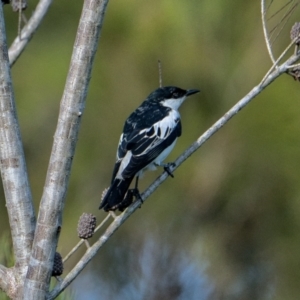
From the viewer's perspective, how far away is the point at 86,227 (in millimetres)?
2166

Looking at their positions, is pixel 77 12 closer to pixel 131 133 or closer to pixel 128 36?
pixel 128 36

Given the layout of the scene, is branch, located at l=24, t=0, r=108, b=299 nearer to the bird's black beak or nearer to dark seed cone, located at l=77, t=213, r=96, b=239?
dark seed cone, located at l=77, t=213, r=96, b=239

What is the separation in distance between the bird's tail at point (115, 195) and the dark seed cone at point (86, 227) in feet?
0.99

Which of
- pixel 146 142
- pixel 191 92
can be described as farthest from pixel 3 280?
pixel 191 92

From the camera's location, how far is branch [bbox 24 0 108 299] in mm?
1926

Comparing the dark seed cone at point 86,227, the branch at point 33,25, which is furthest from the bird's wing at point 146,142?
the dark seed cone at point 86,227

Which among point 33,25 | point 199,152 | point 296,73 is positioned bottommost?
point 199,152

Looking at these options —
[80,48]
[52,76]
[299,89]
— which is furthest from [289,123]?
[80,48]

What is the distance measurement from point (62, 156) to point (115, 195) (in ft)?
2.35

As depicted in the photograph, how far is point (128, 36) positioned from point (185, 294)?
1.58 meters

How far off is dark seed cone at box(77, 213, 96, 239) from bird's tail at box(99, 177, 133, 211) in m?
0.30

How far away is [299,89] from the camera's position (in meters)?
3.57

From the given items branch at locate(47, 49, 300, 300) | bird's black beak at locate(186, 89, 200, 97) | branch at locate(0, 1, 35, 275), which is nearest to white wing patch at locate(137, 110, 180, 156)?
bird's black beak at locate(186, 89, 200, 97)

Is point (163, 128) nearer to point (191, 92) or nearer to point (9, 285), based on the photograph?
point (191, 92)
